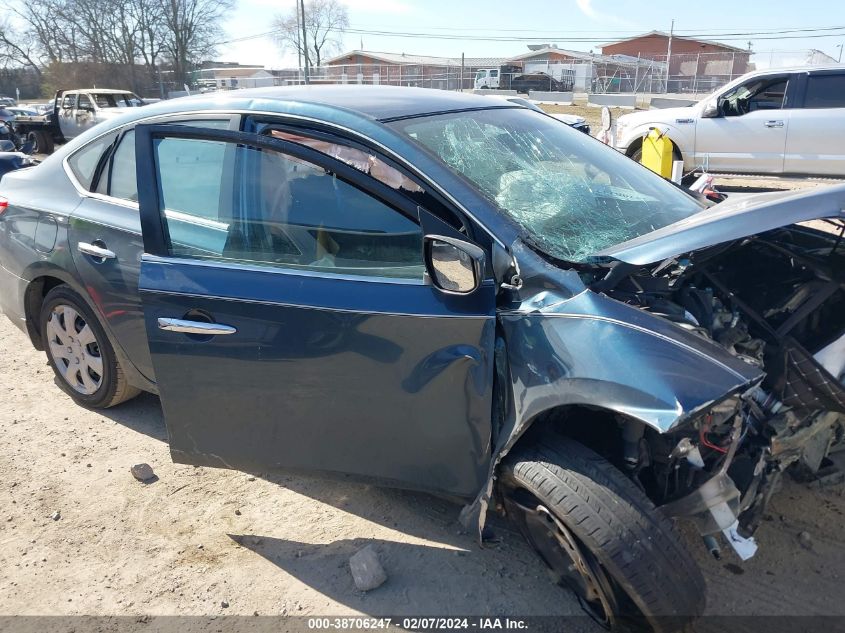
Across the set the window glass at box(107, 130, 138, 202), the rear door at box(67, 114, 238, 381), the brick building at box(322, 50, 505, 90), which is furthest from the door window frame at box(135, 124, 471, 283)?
the brick building at box(322, 50, 505, 90)

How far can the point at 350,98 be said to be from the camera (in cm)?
293

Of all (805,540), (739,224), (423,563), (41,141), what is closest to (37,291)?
(423,563)

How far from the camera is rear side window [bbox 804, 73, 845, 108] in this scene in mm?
9812

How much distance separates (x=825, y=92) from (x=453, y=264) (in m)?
10.1

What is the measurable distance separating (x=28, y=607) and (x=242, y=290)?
1462mm

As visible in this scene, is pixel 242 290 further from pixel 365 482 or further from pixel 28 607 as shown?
pixel 28 607

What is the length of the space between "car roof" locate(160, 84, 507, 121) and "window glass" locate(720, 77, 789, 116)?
8699 mm

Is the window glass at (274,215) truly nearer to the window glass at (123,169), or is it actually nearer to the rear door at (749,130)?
the window glass at (123,169)

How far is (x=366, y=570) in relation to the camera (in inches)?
104

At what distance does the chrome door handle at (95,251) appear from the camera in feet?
10.9

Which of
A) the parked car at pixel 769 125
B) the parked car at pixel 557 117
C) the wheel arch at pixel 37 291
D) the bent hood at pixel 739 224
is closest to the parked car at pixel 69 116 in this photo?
the parked car at pixel 557 117

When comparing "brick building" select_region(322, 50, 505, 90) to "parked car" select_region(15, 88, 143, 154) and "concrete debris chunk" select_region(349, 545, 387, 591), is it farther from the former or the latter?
"concrete debris chunk" select_region(349, 545, 387, 591)

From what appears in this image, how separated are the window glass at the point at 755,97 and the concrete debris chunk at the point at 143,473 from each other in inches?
405

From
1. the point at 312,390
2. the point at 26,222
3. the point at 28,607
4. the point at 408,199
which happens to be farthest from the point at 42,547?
the point at 408,199
